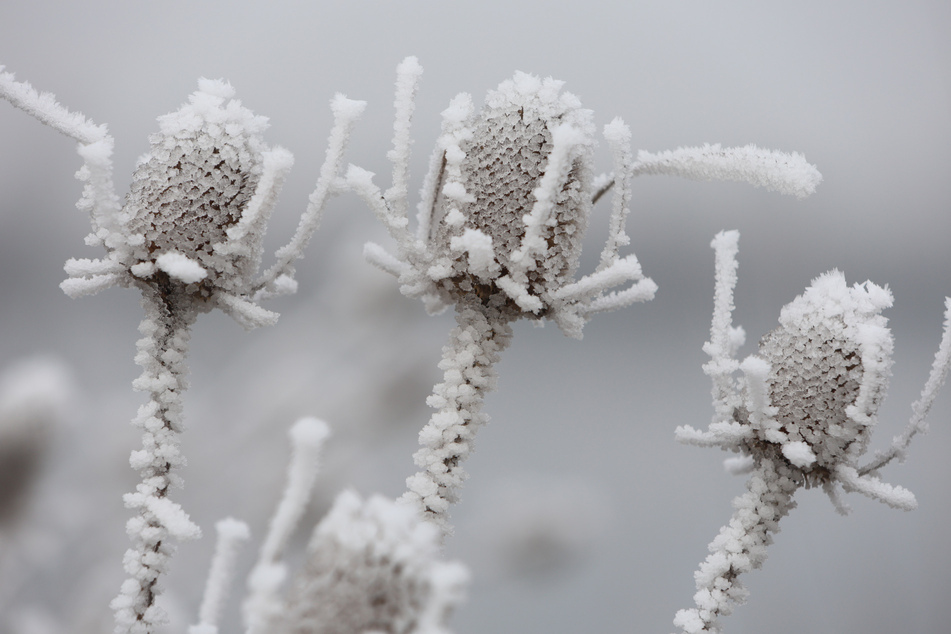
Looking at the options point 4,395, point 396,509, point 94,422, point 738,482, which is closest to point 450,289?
point 396,509

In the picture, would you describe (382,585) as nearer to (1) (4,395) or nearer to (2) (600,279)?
(2) (600,279)

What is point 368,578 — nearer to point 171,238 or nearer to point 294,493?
point 294,493

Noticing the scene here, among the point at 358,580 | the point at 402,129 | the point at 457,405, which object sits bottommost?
the point at 358,580

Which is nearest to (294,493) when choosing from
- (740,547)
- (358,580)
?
(358,580)

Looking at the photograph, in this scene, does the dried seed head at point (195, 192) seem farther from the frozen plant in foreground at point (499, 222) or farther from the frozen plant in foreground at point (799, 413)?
the frozen plant in foreground at point (799, 413)

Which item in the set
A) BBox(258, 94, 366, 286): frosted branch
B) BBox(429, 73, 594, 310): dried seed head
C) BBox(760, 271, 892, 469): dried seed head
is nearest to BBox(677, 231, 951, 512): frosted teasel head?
BBox(760, 271, 892, 469): dried seed head

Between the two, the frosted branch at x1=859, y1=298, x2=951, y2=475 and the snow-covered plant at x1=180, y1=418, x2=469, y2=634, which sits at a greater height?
the frosted branch at x1=859, y1=298, x2=951, y2=475

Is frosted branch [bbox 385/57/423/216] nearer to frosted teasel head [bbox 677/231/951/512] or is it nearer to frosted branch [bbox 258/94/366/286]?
frosted branch [bbox 258/94/366/286]
